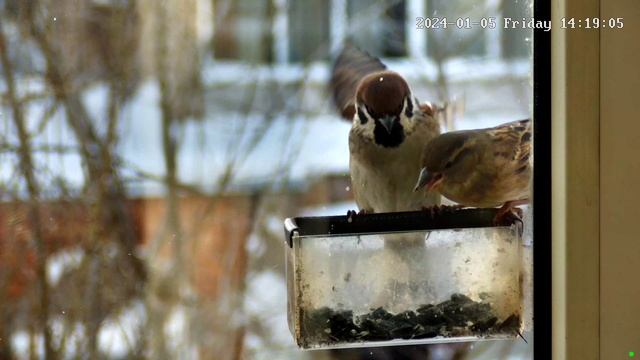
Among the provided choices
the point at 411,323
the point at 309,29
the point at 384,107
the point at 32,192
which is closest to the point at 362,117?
the point at 384,107

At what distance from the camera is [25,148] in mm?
878

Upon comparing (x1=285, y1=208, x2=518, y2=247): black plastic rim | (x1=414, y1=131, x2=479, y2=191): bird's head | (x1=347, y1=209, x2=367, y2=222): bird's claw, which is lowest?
(x1=285, y1=208, x2=518, y2=247): black plastic rim

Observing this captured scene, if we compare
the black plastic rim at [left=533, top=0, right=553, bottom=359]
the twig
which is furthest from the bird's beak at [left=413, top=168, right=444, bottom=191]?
the twig

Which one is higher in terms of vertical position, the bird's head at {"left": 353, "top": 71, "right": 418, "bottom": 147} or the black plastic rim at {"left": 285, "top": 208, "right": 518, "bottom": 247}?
the bird's head at {"left": 353, "top": 71, "right": 418, "bottom": 147}

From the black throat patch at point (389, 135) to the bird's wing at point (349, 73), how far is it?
38mm

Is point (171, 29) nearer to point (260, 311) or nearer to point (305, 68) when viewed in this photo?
point (305, 68)

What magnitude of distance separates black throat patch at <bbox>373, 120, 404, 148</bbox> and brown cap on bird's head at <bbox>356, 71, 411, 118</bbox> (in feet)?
0.05

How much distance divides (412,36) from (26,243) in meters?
0.54

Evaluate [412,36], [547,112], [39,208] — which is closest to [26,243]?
[39,208]

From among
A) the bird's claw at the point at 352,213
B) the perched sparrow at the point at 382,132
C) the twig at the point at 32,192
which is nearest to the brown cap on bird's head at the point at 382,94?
the perched sparrow at the point at 382,132

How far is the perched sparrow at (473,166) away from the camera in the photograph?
0.87 m

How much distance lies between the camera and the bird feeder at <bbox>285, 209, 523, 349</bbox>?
0.83 m

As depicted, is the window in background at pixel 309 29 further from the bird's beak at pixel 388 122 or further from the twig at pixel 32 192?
the twig at pixel 32 192

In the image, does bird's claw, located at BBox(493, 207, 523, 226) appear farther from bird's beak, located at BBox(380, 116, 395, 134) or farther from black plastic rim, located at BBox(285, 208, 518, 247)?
bird's beak, located at BBox(380, 116, 395, 134)
